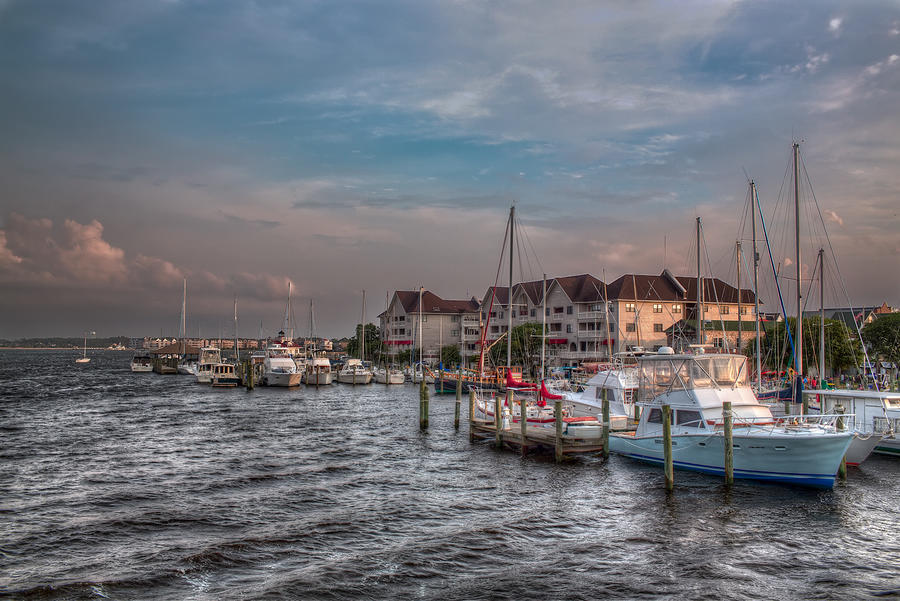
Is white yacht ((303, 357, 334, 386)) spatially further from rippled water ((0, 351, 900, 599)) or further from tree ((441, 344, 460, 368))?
rippled water ((0, 351, 900, 599))

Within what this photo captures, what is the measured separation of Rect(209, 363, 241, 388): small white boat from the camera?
273 ft

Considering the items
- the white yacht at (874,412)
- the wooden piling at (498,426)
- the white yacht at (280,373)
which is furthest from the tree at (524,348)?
the white yacht at (874,412)

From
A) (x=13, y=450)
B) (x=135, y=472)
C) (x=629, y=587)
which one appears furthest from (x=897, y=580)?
(x=13, y=450)

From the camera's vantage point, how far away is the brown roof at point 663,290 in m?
92.3

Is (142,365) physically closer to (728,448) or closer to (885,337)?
(885,337)

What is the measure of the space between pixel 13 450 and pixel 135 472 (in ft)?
35.3

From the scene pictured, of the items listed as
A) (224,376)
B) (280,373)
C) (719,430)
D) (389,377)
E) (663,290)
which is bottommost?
(389,377)

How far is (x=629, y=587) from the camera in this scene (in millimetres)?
16172

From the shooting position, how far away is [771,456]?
25.1 metres

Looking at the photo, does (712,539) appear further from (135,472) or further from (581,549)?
(135,472)

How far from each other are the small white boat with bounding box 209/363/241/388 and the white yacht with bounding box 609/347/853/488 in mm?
61098

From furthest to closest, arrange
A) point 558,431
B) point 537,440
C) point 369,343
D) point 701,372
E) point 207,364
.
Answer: point 369,343
point 207,364
point 537,440
point 558,431
point 701,372

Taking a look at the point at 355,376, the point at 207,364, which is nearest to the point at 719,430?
the point at 355,376

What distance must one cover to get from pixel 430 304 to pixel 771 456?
102261 mm
